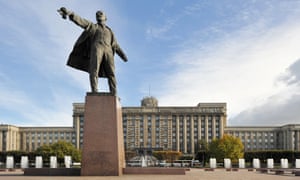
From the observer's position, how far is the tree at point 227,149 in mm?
72581

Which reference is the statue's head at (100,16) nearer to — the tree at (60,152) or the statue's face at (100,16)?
the statue's face at (100,16)

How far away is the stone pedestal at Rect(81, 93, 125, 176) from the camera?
16734mm

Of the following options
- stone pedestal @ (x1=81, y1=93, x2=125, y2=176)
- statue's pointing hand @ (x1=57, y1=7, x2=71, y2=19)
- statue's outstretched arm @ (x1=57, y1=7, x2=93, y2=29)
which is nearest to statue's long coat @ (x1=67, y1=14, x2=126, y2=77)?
statue's outstretched arm @ (x1=57, y1=7, x2=93, y2=29)

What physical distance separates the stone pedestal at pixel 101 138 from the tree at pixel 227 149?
57562 millimetres

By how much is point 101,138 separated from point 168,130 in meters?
106

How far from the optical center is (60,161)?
211 feet

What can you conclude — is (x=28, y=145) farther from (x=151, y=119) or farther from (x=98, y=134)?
(x=98, y=134)

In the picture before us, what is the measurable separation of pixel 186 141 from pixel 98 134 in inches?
4249

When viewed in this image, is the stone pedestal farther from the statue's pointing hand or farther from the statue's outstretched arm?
the statue's pointing hand

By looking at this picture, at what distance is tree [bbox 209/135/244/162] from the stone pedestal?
5756 cm

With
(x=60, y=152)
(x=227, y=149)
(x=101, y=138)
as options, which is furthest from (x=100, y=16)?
(x=227, y=149)

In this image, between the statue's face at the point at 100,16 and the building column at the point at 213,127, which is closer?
the statue's face at the point at 100,16

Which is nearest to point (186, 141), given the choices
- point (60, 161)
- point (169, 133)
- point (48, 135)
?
point (169, 133)

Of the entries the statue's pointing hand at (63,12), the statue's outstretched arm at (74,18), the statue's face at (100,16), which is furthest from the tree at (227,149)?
the statue's pointing hand at (63,12)
